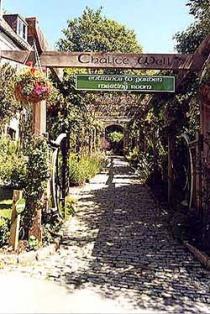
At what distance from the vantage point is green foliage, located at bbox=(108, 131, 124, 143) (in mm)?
38294

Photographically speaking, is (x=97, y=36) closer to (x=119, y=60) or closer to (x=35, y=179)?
(x=119, y=60)

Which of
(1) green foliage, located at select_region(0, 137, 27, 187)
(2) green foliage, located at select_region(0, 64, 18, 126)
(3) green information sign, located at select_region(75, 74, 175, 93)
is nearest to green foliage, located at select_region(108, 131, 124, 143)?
(2) green foliage, located at select_region(0, 64, 18, 126)

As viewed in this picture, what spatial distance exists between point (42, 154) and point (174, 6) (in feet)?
14.2

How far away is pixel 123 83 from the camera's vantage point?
288 inches

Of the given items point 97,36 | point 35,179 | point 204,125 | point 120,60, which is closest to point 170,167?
point 204,125

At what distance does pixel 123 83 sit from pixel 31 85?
1.84m

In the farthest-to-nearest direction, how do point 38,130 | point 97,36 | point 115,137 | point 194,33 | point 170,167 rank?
point 97,36
point 115,137
point 170,167
point 194,33
point 38,130

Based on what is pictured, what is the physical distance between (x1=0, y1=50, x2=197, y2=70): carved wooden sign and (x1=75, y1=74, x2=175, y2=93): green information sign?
0.20m

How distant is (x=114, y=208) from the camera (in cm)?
1005

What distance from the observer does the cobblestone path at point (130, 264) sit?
4555 mm

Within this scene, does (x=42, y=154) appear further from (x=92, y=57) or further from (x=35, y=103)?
(x=92, y=57)

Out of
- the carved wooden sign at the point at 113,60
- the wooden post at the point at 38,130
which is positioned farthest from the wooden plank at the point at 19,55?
the wooden post at the point at 38,130

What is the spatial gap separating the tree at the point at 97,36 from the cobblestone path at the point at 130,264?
→ 3263 cm

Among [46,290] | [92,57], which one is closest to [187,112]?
[92,57]
